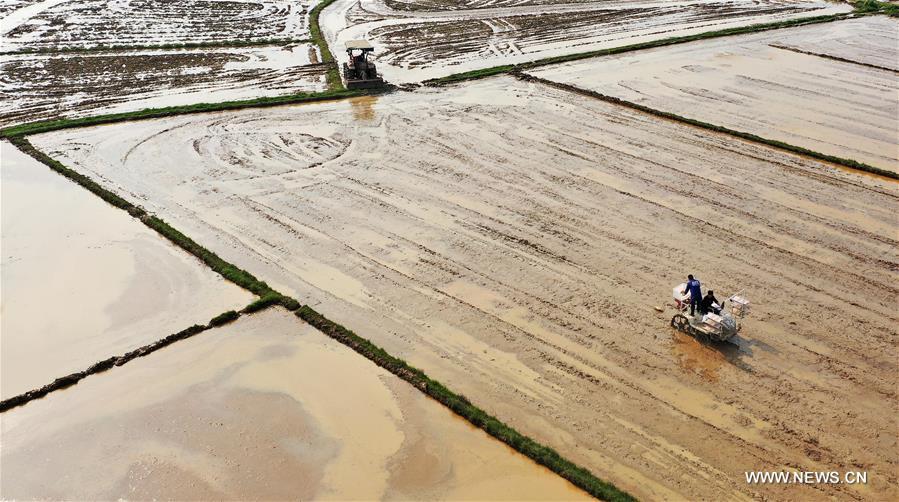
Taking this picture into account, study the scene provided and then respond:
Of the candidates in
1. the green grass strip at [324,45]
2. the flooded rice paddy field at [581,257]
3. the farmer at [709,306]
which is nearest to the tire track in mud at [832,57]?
the flooded rice paddy field at [581,257]

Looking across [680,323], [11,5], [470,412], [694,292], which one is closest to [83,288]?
[470,412]

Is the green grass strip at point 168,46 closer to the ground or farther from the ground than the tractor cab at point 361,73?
farther from the ground

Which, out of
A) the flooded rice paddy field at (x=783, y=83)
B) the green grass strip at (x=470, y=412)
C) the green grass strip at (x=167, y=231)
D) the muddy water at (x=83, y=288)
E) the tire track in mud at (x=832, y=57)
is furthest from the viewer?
the tire track in mud at (x=832, y=57)

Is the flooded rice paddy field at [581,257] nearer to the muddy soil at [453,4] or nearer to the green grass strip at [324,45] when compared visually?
the green grass strip at [324,45]

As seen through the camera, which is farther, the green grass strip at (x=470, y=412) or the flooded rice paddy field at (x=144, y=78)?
the flooded rice paddy field at (x=144, y=78)

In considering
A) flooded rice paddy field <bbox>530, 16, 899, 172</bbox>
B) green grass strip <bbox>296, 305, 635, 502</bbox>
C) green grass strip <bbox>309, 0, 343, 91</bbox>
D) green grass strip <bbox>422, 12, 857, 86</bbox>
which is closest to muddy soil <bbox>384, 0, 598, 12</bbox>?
green grass strip <bbox>309, 0, 343, 91</bbox>

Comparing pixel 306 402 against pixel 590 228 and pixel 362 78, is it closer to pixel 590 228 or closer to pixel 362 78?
pixel 590 228

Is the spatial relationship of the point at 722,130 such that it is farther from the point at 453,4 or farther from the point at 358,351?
the point at 453,4
